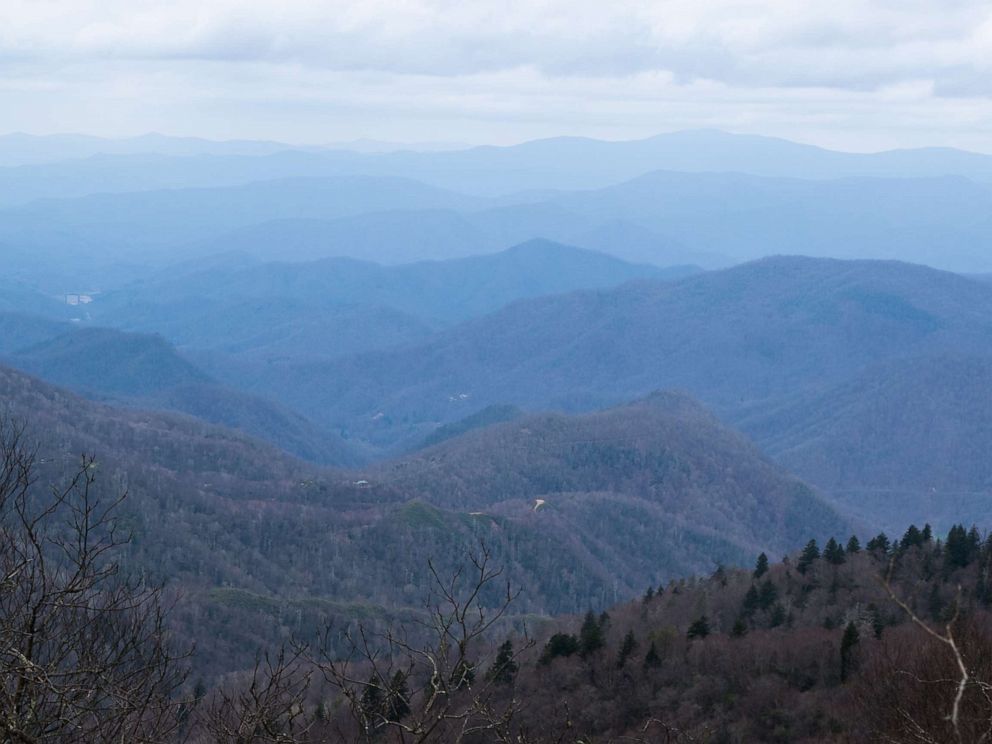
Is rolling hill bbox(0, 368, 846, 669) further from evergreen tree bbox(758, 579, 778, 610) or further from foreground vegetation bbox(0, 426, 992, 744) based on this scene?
evergreen tree bbox(758, 579, 778, 610)

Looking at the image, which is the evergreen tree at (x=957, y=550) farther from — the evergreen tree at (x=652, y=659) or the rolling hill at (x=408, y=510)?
the rolling hill at (x=408, y=510)

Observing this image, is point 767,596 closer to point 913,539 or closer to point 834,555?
point 834,555

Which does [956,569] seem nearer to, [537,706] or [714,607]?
[714,607]

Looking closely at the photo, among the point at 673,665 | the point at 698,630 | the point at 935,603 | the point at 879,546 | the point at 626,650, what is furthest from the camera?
the point at 879,546

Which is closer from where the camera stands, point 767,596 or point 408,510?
point 767,596

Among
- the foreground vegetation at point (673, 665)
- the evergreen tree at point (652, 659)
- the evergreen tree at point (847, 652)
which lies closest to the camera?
the foreground vegetation at point (673, 665)

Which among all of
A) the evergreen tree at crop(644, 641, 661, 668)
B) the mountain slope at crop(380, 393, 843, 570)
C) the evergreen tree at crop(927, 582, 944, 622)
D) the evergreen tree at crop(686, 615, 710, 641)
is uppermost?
the evergreen tree at crop(927, 582, 944, 622)

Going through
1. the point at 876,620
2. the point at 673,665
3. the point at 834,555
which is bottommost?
the point at 834,555

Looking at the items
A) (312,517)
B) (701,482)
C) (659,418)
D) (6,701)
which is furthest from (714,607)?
(659,418)

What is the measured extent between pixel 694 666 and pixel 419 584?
54.2 meters

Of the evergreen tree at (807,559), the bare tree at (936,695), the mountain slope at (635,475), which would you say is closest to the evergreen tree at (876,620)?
the evergreen tree at (807,559)

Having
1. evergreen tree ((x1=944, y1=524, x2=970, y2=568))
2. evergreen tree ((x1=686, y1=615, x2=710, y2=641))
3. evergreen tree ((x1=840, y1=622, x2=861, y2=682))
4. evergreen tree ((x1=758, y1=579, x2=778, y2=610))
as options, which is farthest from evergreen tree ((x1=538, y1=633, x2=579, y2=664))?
evergreen tree ((x1=944, y1=524, x2=970, y2=568))

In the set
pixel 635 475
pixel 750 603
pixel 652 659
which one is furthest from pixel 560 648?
pixel 635 475

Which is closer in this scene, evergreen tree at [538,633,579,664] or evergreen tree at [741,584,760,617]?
evergreen tree at [538,633,579,664]
